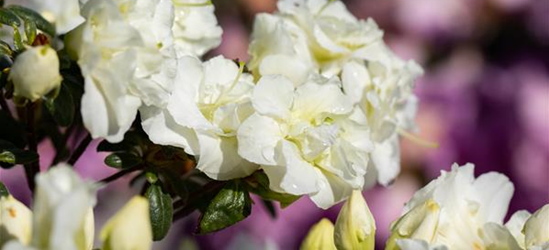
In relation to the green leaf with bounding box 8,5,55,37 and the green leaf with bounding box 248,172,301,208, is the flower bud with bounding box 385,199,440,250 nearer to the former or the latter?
the green leaf with bounding box 248,172,301,208

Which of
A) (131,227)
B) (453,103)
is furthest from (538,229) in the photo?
(453,103)

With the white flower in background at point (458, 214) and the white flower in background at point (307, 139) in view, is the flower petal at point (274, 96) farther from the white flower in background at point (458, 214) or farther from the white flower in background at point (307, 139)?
the white flower in background at point (458, 214)

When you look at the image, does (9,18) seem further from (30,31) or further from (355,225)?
(355,225)

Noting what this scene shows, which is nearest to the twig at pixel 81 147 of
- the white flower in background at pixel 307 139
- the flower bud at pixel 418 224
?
the white flower in background at pixel 307 139

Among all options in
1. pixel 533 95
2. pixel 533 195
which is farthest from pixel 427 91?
pixel 533 195

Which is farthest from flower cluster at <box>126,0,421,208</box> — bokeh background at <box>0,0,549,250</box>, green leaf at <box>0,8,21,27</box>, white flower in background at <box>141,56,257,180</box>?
bokeh background at <box>0,0,549,250</box>
